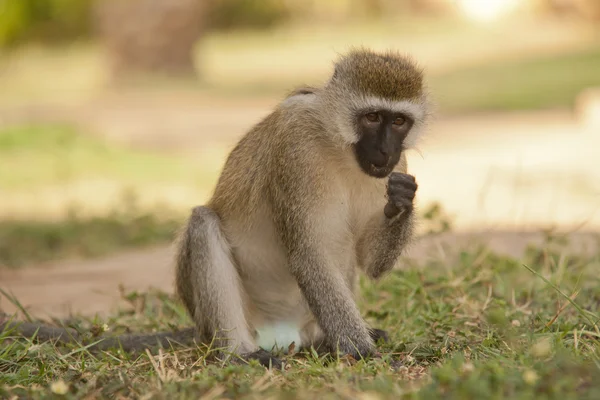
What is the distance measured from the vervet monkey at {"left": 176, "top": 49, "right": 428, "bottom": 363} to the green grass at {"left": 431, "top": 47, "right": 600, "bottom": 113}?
979 centimetres

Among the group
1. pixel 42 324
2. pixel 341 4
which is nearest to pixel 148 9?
pixel 341 4

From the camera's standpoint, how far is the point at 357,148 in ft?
13.5

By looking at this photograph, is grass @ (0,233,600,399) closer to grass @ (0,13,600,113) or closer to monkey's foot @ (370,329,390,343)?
monkey's foot @ (370,329,390,343)

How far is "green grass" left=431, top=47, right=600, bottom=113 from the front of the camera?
50.0 feet

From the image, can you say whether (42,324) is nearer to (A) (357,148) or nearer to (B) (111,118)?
(A) (357,148)

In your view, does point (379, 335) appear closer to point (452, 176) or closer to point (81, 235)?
point (81, 235)

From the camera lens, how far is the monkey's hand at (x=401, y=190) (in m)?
4.00

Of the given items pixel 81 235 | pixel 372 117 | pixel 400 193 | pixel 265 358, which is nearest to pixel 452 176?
pixel 81 235

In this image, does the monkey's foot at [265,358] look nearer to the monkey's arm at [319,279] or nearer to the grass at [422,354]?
the grass at [422,354]

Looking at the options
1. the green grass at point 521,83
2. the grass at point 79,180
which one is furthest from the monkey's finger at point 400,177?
the green grass at point 521,83

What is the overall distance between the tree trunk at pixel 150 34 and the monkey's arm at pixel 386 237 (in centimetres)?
1442

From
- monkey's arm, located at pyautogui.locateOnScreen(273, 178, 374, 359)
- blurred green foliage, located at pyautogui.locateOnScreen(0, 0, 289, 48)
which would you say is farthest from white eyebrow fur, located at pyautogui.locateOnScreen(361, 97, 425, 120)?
blurred green foliage, located at pyautogui.locateOnScreen(0, 0, 289, 48)

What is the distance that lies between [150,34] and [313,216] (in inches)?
588

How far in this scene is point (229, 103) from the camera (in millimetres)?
16438
